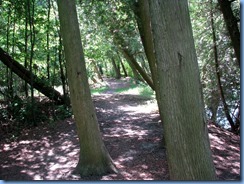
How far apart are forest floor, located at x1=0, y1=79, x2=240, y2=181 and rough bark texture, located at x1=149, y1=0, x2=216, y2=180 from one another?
2.78 m

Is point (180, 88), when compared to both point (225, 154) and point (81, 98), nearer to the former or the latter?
point (81, 98)

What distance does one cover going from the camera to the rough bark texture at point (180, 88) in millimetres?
2357

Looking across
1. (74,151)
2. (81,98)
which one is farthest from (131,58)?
(81,98)

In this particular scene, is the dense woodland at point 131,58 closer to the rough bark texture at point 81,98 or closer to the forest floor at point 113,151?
the rough bark texture at point 81,98

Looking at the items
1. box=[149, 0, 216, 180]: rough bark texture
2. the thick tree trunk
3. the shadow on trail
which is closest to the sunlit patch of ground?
the shadow on trail

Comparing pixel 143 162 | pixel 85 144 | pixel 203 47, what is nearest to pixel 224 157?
pixel 143 162

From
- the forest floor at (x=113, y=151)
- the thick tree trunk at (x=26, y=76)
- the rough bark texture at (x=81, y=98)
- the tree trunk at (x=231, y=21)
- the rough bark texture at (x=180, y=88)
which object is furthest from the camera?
the thick tree trunk at (x=26, y=76)

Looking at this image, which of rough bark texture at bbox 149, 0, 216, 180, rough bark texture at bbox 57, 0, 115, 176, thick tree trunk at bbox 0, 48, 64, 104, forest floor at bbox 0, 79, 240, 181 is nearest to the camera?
rough bark texture at bbox 149, 0, 216, 180

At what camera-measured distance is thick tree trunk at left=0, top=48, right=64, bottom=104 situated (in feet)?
34.0

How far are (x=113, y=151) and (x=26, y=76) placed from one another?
568cm

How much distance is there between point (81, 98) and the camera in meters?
5.09

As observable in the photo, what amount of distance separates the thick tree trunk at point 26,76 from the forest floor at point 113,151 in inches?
73.1

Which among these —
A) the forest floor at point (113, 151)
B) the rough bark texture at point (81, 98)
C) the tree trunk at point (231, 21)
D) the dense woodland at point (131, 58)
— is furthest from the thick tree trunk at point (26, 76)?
the tree trunk at point (231, 21)

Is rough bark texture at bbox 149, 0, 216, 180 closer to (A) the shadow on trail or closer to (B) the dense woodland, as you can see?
(B) the dense woodland
